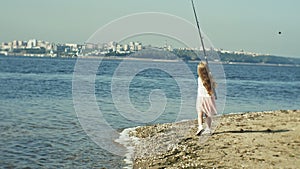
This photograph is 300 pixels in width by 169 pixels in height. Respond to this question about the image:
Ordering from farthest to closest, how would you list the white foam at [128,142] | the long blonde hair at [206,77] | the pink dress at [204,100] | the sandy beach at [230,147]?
the white foam at [128,142] → the pink dress at [204,100] → the long blonde hair at [206,77] → the sandy beach at [230,147]

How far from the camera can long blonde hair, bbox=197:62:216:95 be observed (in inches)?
518

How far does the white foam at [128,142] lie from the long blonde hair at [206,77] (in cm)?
324

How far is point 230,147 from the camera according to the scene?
12602mm

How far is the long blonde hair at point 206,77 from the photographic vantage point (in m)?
→ 13.2

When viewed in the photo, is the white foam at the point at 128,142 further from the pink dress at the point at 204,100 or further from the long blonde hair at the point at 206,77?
the long blonde hair at the point at 206,77

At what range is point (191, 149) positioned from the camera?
13.4 metres

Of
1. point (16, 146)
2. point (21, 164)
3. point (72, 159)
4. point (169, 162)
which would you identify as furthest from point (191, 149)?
point (16, 146)

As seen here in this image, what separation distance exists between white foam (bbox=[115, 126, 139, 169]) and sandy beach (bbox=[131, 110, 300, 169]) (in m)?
0.21

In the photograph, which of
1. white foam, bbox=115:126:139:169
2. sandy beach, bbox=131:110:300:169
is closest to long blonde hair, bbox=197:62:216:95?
sandy beach, bbox=131:110:300:169

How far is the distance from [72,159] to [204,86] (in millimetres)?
4729

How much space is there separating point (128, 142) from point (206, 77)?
553 cm

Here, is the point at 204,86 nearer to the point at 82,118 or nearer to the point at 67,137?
the point at 67,137

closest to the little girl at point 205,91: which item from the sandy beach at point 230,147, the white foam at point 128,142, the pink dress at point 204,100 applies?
the pink dress at point 204,100

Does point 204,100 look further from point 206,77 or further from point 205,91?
point 206,77
